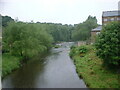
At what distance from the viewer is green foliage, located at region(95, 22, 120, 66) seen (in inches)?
228

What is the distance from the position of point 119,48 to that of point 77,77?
241 centimetres

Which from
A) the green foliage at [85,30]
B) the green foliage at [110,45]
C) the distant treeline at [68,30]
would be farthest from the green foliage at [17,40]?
the green foliage at [85,30]

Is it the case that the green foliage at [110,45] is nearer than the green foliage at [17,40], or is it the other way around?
the green foliage at [110,45]

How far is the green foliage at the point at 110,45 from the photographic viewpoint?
19.0ft

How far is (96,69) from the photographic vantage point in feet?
23.4

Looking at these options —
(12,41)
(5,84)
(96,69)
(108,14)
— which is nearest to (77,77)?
(96,69)

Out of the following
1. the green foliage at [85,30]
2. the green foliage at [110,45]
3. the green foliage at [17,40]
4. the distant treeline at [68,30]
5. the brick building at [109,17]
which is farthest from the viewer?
the green foliage at [85,30]

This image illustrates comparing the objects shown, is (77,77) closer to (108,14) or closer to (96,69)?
(96,69)

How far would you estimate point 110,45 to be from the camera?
591cm

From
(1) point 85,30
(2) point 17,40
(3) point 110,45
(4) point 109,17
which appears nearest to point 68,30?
(1) point 85,30

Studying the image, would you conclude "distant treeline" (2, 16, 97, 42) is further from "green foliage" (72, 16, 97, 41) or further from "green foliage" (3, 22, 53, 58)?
"green foliage" (3, 22, 53, 58)

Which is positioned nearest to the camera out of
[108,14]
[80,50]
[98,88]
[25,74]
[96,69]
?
[98,88]

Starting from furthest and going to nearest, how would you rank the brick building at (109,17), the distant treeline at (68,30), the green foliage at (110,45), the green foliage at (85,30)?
1. the green foliage at (85,30)
2. the distant treeline at (68,30)
3. the brick building at (109,17)
4. the green foliage at (110,45)

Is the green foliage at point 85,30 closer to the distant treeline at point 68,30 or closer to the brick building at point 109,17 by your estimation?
the distant treeline at point 68,30
